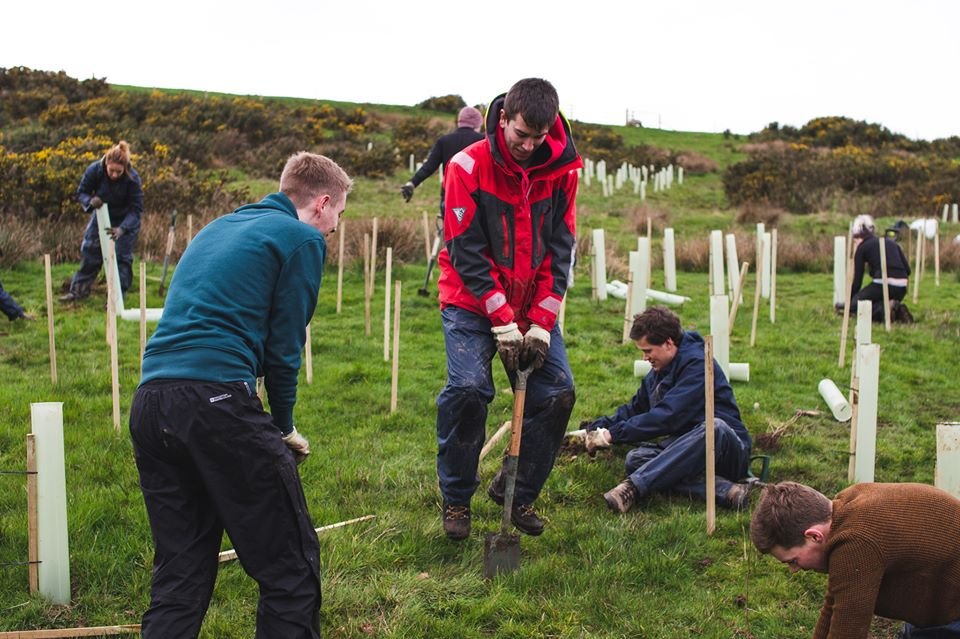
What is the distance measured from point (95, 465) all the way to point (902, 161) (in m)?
33.2

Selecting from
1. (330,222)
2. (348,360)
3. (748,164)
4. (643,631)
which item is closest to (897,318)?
(348,360)

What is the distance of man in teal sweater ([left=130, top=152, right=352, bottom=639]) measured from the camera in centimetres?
290

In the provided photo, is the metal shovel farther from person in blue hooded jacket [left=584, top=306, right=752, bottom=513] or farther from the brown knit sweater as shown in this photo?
the brown knit sweater

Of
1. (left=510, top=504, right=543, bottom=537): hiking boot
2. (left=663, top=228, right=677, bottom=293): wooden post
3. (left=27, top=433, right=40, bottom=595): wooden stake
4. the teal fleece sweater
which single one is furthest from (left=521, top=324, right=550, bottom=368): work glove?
(left=663, top=228, right=677, bottom=293): wooden post

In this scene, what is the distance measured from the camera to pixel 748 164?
3225 cm

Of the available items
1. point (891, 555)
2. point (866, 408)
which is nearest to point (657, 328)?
point (866, 408)

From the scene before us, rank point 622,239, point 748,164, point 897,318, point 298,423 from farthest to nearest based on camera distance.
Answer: point 748,164, point 622,239, point 897,318, point 298,423

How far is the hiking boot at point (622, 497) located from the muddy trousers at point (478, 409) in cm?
62

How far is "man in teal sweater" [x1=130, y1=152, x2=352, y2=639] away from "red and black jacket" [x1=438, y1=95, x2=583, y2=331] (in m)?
1.39

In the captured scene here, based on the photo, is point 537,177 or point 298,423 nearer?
point 537,177

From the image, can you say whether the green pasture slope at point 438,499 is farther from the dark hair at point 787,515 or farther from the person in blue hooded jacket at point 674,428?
the dark hair at point 787,515

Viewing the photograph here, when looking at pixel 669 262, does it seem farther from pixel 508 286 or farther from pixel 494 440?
pixel 508 286

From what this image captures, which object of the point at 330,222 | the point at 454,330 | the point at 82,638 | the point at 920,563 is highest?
the point at 330,222

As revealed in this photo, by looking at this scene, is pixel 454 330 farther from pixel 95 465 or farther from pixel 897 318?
pixel 897 318
